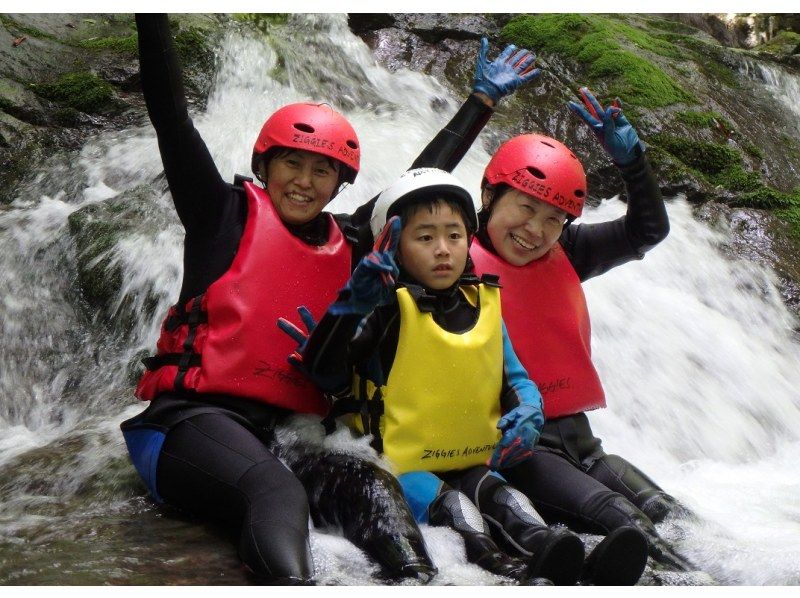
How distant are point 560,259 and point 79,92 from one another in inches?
182

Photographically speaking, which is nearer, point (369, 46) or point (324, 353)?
point (324, 353)

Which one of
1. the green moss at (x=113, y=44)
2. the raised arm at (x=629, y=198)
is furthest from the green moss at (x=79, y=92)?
the raised arm at (x=629, y=198)

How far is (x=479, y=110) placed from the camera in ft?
14.4

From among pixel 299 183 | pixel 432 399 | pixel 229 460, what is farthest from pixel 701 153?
pixel 229 460

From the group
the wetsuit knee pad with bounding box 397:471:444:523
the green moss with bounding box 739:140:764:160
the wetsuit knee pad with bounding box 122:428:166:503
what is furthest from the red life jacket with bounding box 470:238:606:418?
the green moss with bounding box 739:140:764:160

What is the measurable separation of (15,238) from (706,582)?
4.61m

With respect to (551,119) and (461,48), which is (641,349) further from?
(461,48)

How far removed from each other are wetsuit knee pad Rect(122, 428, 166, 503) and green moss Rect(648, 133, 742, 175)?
5.92m

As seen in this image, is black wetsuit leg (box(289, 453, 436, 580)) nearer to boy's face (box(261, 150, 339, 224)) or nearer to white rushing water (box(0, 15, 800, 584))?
white rushing water (box(0, 15, 800, 584))

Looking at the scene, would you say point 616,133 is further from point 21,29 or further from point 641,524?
point 21,29

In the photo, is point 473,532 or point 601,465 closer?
point 473,532

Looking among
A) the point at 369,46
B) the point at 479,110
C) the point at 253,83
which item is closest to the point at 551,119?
the point at 369,46

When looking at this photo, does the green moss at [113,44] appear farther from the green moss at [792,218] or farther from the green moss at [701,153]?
the green moss at [792,218]

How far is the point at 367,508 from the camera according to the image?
300cm
